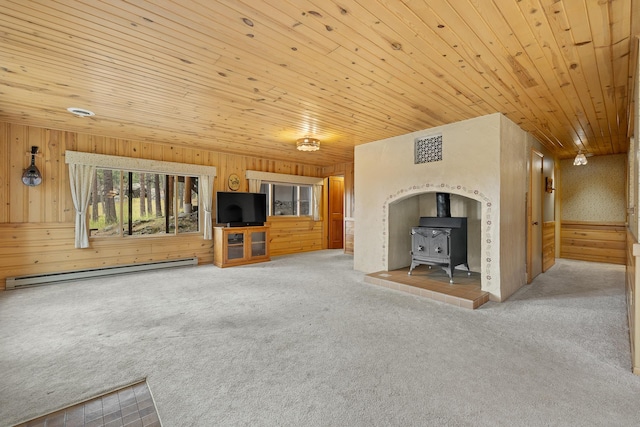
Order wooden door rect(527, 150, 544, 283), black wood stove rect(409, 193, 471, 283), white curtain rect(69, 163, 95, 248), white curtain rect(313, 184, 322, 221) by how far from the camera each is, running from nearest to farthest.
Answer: black wood stove rect(409, 193, 471, 283), wooden door rect(527, 150, 544, 283), white curtain rect(69, 163, 95, 248), white curtain rect(313, 184, 322, 221)

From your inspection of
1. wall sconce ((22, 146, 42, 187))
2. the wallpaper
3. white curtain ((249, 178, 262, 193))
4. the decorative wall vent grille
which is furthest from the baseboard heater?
the wallpaper

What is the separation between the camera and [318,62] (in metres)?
2.46

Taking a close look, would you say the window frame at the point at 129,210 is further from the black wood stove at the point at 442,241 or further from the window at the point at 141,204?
the black wood stove at the point at 442,241

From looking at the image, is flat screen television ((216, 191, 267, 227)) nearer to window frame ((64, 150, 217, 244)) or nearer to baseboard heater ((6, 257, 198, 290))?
window frame ((64, 150, 217, 244))

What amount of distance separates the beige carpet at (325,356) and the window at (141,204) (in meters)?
1.52

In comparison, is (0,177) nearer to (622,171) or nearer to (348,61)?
(348,61)

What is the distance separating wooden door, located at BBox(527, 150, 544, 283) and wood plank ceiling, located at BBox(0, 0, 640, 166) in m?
0.81

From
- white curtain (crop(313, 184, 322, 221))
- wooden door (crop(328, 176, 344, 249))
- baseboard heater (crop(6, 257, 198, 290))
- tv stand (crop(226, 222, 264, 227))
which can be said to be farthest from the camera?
wooden door (crop(328, 176, 344, 249))

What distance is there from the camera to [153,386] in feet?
6.15

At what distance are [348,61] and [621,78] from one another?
103 inches

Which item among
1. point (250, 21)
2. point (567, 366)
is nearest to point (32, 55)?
point (250, 21)

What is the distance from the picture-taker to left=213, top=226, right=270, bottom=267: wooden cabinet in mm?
5805

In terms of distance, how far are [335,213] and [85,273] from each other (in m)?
6.00

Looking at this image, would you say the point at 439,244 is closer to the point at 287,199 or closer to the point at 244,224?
the point at 244,224
